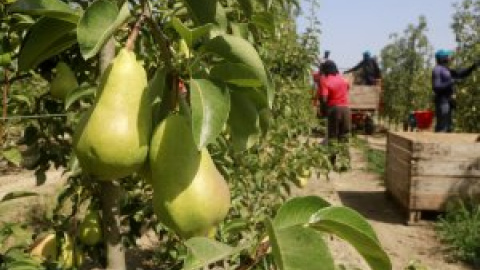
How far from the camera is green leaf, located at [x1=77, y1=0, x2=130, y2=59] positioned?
700mm

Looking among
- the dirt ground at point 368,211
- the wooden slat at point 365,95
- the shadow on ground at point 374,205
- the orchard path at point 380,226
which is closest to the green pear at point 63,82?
the dirt ground at point 368,211

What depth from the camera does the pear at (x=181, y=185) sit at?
773 mm

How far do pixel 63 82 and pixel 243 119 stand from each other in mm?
715

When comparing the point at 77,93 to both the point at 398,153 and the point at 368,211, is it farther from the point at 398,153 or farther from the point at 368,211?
the point at 368,211

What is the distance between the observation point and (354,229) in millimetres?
668

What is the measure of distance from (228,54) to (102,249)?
1.51 meters

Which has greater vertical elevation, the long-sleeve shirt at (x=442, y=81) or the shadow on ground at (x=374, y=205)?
the long-sleeve shirt at (x=442, y=81)

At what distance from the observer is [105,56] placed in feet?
3.26

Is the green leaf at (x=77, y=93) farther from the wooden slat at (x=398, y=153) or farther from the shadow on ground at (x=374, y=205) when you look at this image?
the shadow on ground at (x=374, y=205)

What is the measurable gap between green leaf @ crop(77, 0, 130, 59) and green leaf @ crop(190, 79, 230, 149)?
0.12m

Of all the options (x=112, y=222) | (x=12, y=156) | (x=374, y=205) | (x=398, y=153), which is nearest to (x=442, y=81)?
(x=374, y=205)

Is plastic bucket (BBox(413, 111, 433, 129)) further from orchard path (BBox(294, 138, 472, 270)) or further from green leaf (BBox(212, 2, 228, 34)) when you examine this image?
green leaf (BBox(212, 2, 228, 34))

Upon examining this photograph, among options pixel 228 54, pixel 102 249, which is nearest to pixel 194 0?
pixel 228 54

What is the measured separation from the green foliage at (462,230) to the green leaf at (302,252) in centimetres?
414
